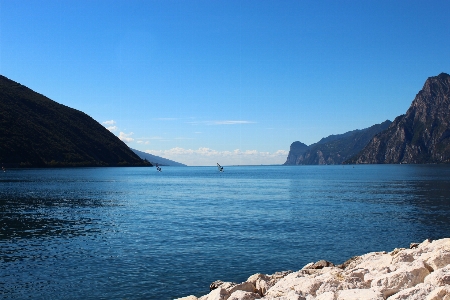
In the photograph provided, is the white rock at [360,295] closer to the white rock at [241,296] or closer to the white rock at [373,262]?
the white rock at [241,296]

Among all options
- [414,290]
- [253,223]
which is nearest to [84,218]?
[253,223]

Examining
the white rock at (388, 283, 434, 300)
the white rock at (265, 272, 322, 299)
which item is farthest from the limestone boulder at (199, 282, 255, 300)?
the white rock at (388, 283, 434, 300)

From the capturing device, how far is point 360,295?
39.2 feet

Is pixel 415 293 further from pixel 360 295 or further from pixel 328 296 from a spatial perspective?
pixel 328 296

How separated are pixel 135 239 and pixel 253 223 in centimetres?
1258

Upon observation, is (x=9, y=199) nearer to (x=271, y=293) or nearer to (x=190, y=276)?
(x=190, y=276)

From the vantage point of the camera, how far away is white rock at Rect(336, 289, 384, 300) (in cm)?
1162

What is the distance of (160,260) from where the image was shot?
24609mm

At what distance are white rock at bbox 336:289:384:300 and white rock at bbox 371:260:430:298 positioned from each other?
47 centimetres

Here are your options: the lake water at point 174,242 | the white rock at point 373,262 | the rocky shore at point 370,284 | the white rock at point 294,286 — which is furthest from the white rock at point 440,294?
the lake water at point 174,242

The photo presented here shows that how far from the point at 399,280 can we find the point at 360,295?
6.07 ft

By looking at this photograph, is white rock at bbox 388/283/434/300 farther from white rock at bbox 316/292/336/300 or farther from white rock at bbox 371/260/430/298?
white rock at bbox 316/292/336/300

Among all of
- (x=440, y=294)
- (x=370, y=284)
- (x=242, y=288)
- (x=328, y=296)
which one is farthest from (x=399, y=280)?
(x=242, y=288)

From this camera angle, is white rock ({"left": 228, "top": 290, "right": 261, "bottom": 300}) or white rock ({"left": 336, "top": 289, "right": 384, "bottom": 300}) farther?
white rock ({"left": 228, "top": 290, "right": 261, "bottom": 300})
